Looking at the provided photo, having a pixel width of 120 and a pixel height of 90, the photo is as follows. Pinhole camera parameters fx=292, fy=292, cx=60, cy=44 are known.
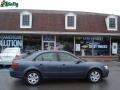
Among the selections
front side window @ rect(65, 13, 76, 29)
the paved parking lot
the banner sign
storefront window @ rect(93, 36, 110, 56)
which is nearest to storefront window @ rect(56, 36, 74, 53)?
front side window @ rect(65, 13, 76, 29)

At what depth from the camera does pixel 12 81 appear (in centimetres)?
1344

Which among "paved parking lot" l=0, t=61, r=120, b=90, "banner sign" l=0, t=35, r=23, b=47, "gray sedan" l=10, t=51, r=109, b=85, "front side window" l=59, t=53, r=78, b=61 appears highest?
"banner sign" l=0, t=35, r=23, b=47

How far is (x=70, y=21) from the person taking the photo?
32.6 m

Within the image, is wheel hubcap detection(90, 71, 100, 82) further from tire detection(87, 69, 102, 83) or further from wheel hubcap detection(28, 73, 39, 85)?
wheel hubcap detection(28, 73, 39, 85)

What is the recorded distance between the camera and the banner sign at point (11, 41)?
102 ft

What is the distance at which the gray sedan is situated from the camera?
12430 millimetres

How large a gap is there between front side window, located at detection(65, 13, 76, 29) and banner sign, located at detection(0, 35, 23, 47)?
210 inches

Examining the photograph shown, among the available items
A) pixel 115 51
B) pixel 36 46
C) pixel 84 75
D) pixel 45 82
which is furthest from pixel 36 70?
pixel 115 51

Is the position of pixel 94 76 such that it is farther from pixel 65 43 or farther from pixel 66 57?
pixel 65 43

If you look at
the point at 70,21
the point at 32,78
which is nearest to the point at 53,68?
the point at 32,78

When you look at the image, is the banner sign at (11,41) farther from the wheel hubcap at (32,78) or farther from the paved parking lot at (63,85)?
the wheel hubcap at (32,78)

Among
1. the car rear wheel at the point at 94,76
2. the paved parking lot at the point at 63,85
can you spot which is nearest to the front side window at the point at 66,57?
the car rear wheel at the point at 94,76

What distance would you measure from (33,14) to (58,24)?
3131 millimetres

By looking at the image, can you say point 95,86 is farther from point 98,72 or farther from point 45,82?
point 45,82
